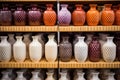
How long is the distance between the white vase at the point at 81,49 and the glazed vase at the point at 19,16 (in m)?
0.67

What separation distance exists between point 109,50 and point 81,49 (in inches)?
12.3

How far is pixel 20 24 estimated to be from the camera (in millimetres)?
2684

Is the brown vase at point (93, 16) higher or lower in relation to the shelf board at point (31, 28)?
higher

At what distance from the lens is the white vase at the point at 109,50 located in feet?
8.56

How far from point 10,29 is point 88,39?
912mm

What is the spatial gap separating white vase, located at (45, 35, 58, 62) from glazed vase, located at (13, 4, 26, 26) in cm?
36

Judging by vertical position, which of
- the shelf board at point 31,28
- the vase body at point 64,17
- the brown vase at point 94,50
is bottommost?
the brown vase at point 94,50

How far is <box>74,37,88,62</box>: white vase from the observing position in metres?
2.61

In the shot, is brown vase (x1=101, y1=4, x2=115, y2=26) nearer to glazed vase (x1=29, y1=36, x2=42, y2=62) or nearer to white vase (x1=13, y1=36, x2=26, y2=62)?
glazed vase (x1=29, y1=36, x2=42, y2=62)

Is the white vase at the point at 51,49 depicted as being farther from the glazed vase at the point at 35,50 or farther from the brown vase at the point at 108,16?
the brown vase at the point at 108,16

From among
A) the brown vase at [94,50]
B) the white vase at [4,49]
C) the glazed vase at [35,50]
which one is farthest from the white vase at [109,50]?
the white vase at [4,49]

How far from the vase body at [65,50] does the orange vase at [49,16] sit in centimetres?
24

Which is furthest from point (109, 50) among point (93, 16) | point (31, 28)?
point (31, 28)

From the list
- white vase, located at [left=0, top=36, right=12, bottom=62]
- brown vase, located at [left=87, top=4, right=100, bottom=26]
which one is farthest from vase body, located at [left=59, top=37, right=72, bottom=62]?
white vase, located at [left=0, top=36, right=12, bottom=62]
